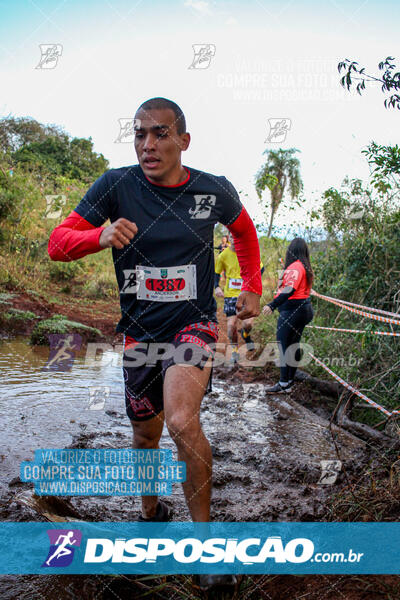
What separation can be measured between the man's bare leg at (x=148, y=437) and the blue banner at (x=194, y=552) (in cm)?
21

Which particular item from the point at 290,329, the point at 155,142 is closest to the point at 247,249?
the point at 155,142

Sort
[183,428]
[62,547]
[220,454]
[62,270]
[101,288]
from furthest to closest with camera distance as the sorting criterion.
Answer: [101,288], [62,270], [220,454], [62,547], [183,428]

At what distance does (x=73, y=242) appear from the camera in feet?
7.73

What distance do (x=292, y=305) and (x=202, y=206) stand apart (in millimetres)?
4098

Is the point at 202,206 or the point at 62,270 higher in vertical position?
the point at 202,206

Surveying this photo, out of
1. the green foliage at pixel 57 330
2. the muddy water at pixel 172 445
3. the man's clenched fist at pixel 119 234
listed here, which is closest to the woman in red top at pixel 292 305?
the muddy water at pixel 172 445

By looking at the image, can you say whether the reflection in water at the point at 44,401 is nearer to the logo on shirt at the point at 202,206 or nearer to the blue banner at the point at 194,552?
A: the blue banner at the point at 194,552

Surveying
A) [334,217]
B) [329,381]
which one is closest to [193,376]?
[329,381]

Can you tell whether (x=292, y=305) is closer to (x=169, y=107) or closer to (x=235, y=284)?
(x=235, y=284)

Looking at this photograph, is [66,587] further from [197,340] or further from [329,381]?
[329,381]

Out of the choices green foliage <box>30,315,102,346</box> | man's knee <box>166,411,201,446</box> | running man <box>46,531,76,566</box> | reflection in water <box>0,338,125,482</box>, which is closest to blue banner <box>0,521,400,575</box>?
running man <box>46,531,76,566</box>

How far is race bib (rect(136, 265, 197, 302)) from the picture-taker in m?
2.54

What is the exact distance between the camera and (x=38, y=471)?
3404 mm

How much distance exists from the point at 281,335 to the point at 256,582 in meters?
4.73
